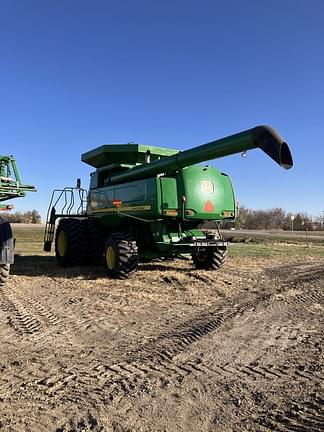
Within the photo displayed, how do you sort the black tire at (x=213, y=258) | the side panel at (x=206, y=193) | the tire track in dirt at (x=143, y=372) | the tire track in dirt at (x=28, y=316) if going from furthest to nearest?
the black tire at (x=213, y=258)
the side panel at (x=206, y=193)
the tire track in dirt at (x=28, y=316)
the tire track in dirt at (x=143, y=372)

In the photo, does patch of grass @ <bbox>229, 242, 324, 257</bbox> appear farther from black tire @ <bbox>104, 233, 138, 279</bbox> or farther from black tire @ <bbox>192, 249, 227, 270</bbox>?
black tire @ <bbox>104, 233, 138, 279</bbox>

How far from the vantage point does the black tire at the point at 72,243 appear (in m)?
11.5

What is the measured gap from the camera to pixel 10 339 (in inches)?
195

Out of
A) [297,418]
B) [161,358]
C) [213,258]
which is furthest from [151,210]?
[297,418]

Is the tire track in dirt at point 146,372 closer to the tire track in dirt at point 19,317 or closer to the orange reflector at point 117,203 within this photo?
the tire track in dirt at point 19,317

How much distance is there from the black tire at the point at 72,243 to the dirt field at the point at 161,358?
9.37 feet

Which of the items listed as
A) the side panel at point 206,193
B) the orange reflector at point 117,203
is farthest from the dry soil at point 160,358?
the orange reflector at point 117,203

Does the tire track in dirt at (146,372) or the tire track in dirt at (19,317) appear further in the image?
the tire track in dirt at (19,317)

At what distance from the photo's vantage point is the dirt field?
122 inches

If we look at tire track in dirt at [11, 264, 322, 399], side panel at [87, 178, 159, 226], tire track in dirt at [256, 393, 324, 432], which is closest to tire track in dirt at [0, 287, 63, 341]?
tire track in dirt at [11, 264, 322, 399]

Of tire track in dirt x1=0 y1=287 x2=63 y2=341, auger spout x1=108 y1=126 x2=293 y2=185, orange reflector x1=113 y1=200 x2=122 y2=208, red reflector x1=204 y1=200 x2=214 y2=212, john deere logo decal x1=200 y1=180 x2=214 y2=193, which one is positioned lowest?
tire track in dirt x1=0 y1=287 x2=63 y2=341

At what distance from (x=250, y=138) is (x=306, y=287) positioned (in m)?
3.55

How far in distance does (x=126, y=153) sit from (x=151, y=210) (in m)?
2.50

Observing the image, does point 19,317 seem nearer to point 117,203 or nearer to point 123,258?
point 123,258
